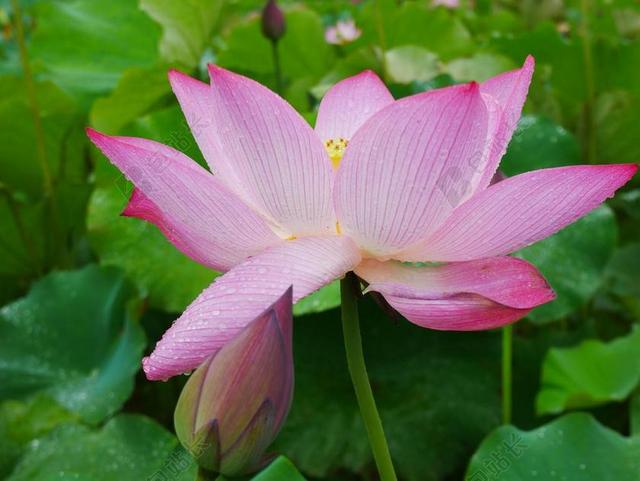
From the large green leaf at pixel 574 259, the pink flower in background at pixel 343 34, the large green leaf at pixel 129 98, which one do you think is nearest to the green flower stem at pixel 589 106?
the large green leaf at pixel 574 259

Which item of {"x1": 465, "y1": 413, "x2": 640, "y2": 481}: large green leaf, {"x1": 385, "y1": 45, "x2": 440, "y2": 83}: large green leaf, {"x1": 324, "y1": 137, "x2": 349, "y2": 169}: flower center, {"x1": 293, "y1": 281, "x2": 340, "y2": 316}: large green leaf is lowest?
{"x1": 293, "y1": 281, "x2": 340, "y2": 316}: large green leaf

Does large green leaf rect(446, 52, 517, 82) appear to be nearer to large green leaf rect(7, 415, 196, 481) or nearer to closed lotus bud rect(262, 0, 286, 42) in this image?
closed lotus bud rect(262, 0, 286, 42)

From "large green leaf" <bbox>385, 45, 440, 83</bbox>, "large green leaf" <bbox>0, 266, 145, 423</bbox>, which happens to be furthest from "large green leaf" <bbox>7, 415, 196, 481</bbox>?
"large green leaf" <bbox>385, 45, 440, 83</bbox>

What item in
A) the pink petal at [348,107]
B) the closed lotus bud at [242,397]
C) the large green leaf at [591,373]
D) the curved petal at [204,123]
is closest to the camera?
the closed lotus bud at [242,397]

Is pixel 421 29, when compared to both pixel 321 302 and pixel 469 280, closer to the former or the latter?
pixel 321 302

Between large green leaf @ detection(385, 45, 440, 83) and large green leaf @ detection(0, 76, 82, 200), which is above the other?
large green leaf @ detection(385, 45, 440, 83)

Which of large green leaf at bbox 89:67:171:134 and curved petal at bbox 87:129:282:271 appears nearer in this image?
curved petal at bbox 87:129:282:271

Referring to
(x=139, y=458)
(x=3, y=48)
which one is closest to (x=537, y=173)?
(x=139, y=458)

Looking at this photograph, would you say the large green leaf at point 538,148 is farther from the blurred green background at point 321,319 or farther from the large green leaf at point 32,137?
the large green leaf at point 32,137
